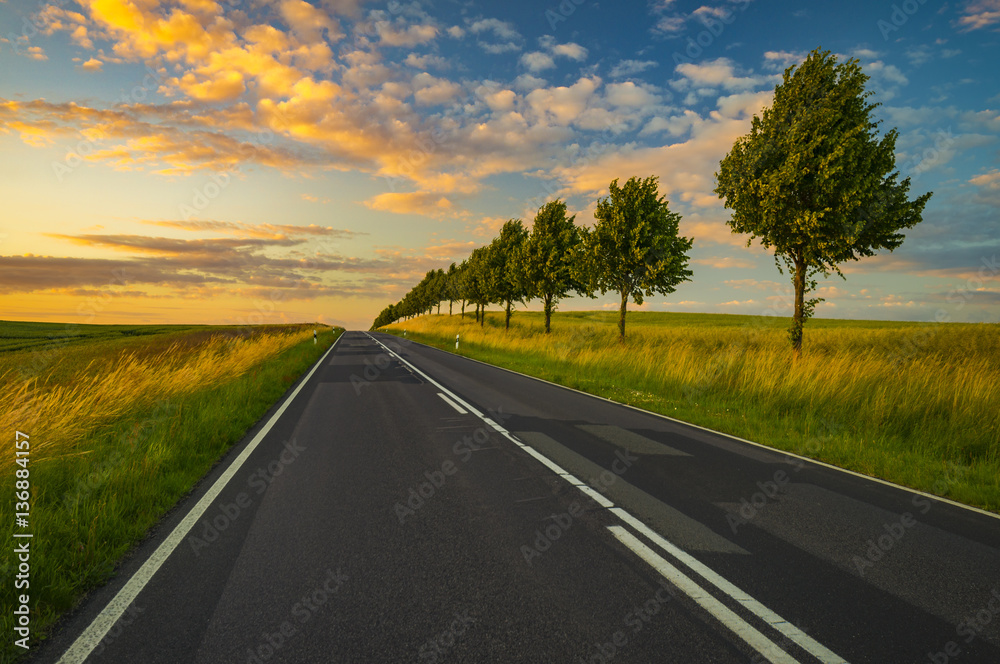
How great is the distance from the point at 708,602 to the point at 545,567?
3.65 ft

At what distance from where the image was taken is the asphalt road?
2.77m

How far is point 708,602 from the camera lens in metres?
3.15

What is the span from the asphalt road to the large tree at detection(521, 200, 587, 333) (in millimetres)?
27421

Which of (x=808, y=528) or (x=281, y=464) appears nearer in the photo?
(x=808, y=528)

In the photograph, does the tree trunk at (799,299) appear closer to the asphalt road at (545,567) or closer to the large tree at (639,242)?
the large tree at (639,242)

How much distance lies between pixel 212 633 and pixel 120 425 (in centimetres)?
681

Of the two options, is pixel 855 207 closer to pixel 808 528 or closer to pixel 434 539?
pixel 808 528

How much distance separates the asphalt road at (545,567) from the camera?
9.08 feet

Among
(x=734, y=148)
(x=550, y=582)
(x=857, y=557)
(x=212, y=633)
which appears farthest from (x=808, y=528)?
(x=734, y=148)

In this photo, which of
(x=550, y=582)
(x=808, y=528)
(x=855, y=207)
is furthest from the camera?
(x=855, y=207)

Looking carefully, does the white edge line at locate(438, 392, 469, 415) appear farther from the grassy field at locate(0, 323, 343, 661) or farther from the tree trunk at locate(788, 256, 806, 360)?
the tree trunk at locate(788, 256, 806, 360)

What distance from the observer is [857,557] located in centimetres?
392

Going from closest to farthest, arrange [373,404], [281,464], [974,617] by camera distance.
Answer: [974,617] → [281,464] → [373,404]

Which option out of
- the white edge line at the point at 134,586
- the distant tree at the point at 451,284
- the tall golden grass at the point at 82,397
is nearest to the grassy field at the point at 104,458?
the tall golden grass at the point at 82,397
